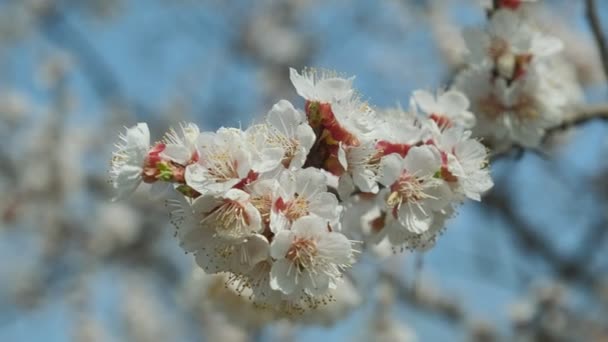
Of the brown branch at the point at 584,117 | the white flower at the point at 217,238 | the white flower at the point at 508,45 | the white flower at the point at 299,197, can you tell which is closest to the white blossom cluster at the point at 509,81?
the white flower at the point at 508,45

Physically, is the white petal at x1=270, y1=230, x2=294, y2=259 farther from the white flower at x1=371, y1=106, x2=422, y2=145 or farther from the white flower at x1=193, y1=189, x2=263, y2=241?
the white flower at x1=371, y1=106, x2=422, y2=145

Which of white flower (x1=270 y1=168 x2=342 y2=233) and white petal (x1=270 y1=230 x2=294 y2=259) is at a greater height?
white flower (x1=270 y1=168 x2=342 y2=233)

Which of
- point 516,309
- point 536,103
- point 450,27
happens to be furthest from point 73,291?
point 536,103

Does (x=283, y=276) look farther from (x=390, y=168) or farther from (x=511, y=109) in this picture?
(x=511, y=109)

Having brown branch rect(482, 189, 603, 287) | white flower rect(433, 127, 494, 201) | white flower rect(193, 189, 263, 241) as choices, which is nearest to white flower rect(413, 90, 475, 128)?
white flower rect(433, 127, 494, 201)

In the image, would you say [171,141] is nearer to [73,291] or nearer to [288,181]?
[288,181]

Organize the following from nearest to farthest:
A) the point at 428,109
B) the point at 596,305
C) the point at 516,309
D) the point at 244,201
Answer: the point at 244,201, the point at 428,109, the point at 516,309, the point at 596,305

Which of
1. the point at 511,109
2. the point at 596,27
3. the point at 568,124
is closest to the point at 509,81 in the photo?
the point at 511,109
